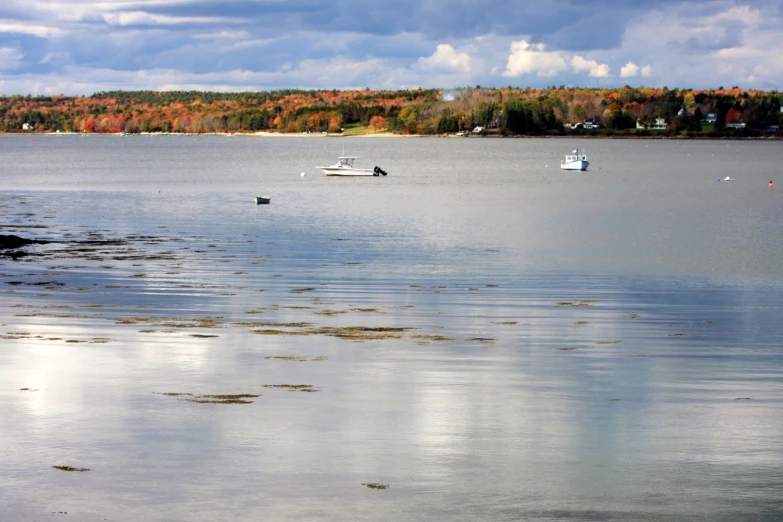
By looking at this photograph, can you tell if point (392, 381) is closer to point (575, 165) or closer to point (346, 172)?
point (346, 172)

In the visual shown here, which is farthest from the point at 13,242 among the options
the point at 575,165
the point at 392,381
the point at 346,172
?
the point at 575,165

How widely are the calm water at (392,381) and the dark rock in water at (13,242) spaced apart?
5.25 feet

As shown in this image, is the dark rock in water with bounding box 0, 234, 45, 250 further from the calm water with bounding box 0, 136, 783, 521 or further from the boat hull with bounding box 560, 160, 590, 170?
the boat hull with bounding box 560, 160, 590, 170

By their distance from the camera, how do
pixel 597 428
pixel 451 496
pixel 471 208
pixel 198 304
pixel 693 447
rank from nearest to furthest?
pixel 451 496 < pixel 693 447 < pixel 597 428 < pixel 198 304 < pixel 471 208

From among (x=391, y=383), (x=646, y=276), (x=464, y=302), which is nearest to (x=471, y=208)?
(x=646, y=276)

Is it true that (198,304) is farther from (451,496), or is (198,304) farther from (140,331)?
(451,496)

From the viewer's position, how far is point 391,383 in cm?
1616

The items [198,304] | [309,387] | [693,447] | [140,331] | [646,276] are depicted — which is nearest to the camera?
[693,447]

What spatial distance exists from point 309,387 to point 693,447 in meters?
5.79

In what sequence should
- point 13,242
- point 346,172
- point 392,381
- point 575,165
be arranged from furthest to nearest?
point 575,165 < point 346,172 < point 13,242 < point 392,381

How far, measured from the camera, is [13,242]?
3812cm

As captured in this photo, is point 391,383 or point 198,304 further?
point 198,304

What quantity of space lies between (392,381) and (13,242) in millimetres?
25867

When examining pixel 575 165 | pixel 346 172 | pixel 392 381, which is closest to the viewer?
pixel 392 381
